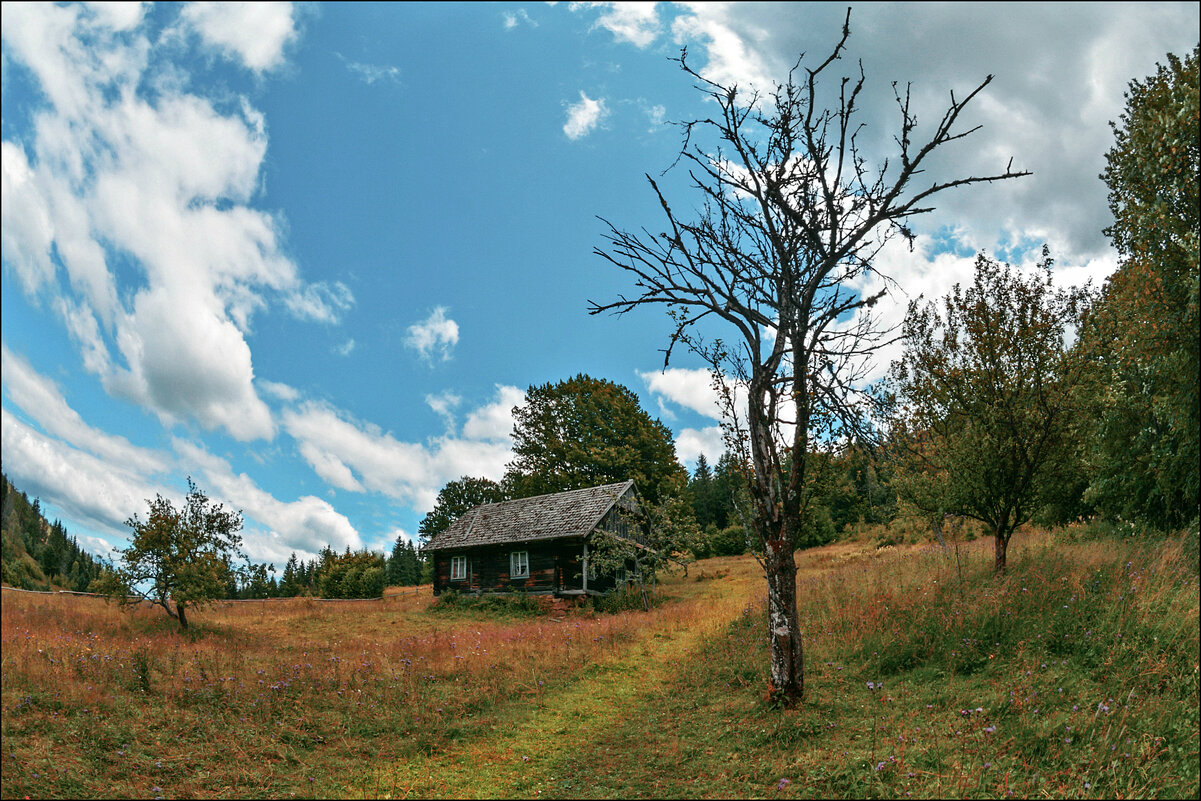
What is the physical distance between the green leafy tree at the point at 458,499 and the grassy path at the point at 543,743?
157 ft

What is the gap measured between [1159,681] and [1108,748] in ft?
6.01

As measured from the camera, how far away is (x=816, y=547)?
155ft

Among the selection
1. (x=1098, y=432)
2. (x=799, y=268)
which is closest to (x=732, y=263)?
(x=799, y=268)

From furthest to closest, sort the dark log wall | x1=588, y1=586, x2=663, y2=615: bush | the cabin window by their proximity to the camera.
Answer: the cabin window
the dark log wall
x1=588, y1=586, x2=663, y2=615: bush

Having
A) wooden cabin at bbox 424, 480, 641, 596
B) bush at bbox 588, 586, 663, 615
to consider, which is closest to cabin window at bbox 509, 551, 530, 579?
wooden cabin at bbox 424, 480, 641, 596

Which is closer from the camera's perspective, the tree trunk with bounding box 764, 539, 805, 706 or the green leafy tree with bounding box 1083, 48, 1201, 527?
the green leafy tree with bounding box 1083, 48, 1201, 527

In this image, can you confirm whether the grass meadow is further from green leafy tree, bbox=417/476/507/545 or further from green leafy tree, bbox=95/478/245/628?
green leafy tree, bbox=417/476/507/545

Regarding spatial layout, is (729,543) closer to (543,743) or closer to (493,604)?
(493,604)

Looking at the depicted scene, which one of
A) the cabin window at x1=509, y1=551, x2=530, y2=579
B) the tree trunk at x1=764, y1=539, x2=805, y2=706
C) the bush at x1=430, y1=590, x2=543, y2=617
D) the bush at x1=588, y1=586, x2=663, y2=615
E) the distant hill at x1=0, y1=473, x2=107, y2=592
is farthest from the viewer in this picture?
the cabin window at x1=509, y1=551, x2=530, y2=579

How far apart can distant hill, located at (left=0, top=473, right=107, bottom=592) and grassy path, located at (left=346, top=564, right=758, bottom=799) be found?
388cm

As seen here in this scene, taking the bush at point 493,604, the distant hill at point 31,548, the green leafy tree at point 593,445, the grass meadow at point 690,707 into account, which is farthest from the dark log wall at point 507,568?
the distant hill at point 31,548

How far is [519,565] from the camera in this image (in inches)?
1268

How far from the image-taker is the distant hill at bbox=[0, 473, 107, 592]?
5121 millimetres

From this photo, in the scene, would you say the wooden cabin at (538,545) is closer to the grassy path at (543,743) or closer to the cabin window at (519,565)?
the cabin window at (519,565)
